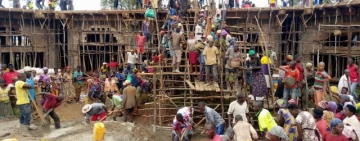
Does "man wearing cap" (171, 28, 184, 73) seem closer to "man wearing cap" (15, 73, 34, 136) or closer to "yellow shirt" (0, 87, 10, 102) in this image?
"man wearing cap" (15, 73, 34, 136)

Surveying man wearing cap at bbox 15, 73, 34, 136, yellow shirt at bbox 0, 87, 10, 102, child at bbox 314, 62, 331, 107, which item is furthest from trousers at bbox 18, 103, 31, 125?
child at bbox 314, 62, 331, 107

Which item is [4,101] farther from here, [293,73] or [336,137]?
[336,137]

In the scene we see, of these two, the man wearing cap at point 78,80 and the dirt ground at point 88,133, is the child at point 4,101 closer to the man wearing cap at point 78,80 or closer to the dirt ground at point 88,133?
the dirt ground at point 88,133

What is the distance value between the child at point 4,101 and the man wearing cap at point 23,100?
212 centimetres

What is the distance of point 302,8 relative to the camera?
55.9 feet

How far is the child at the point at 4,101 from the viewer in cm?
1203

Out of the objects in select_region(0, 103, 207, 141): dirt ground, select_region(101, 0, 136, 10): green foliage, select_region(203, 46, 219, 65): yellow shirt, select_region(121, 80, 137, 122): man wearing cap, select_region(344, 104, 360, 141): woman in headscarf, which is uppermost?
select_region(101, 0, 136, 10): green foliage

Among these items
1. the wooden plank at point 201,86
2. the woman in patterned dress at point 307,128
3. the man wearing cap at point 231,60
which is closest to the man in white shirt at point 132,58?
the wooden plank at point 201,86

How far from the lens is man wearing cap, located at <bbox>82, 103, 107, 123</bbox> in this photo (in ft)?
34.4

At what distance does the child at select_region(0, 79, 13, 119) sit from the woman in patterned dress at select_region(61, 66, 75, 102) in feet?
9.08

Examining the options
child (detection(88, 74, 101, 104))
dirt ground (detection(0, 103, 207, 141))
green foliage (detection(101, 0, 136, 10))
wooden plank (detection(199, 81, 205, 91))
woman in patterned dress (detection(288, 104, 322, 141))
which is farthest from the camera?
green foliage (detection(101, 0, 136, 10))

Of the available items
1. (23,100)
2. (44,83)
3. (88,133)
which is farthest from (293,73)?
(44,83)

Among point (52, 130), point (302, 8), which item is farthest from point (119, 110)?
point (302, 8)

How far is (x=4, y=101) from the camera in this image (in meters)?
12.2
